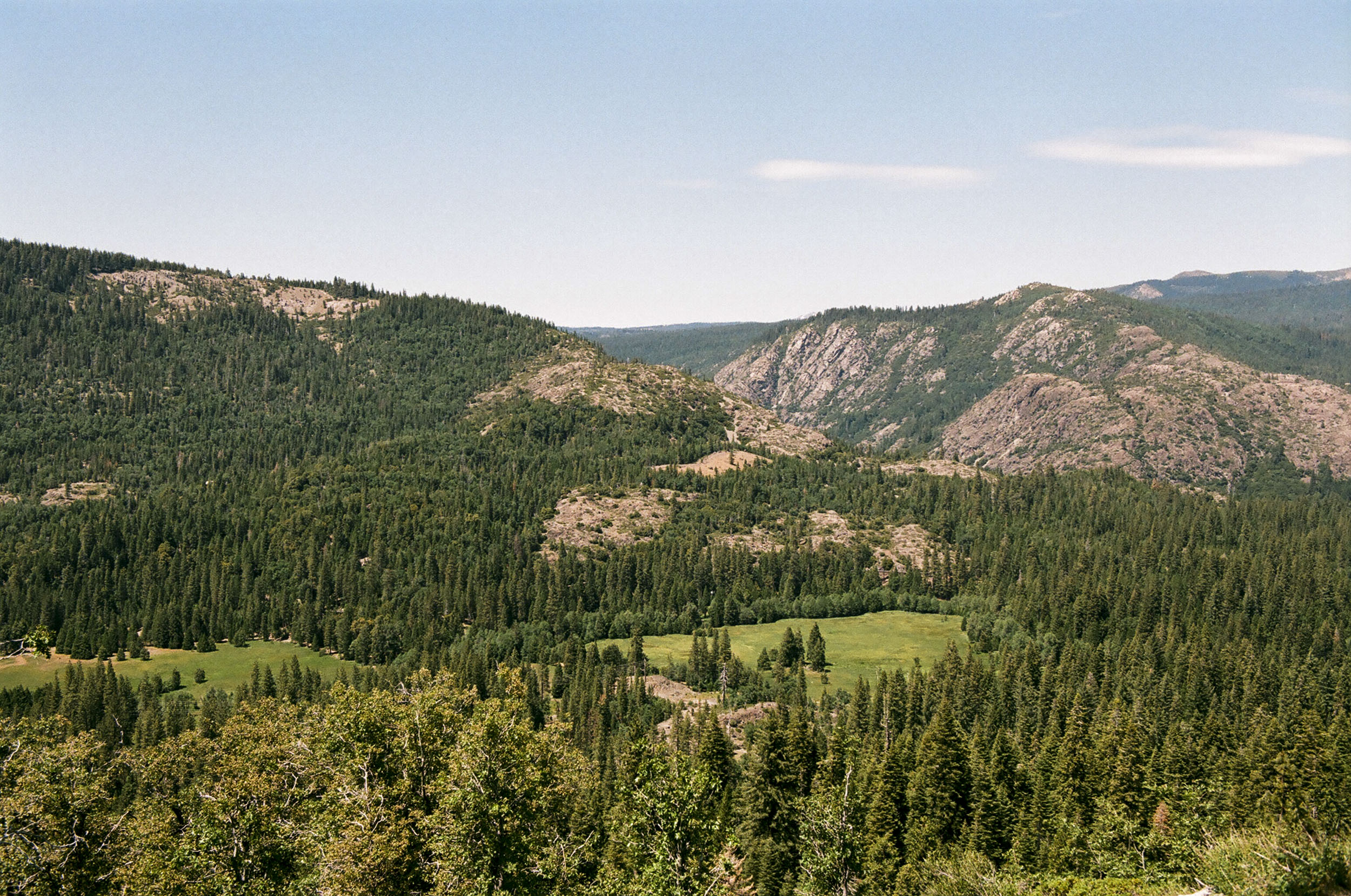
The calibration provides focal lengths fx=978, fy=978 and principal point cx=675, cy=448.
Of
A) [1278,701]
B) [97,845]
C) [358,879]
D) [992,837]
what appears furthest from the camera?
[1278,701]

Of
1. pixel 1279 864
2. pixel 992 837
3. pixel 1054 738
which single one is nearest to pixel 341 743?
pixel 1279 864

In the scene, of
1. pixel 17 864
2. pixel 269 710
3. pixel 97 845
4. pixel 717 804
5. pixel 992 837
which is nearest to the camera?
pixel 17 864

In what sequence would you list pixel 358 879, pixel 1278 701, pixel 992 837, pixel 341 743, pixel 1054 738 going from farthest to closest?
pixel 1278 701, pixel 1054 738, pixel 992 837, pixel 341 743, pixel 358 879

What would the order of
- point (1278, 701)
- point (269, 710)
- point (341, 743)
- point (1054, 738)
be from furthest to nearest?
point (1278, 701), point (1054, 738), point (269, 710), point (341, 743)

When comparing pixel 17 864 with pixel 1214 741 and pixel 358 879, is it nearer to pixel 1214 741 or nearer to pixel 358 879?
pixel 358 879

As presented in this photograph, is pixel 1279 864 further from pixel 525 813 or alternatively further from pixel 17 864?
pixel 17 864

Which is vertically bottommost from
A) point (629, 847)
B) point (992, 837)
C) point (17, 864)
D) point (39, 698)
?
point (39, 698)

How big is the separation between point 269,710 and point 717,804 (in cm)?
6004

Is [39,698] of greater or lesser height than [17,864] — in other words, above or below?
below

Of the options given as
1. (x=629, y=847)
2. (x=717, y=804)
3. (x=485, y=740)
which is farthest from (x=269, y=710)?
(x=717, y=804)

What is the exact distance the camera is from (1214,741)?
150 m

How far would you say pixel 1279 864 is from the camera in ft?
173

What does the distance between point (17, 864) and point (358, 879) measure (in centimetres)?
1735

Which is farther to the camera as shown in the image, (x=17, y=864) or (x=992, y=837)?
(x=992, y=837)
